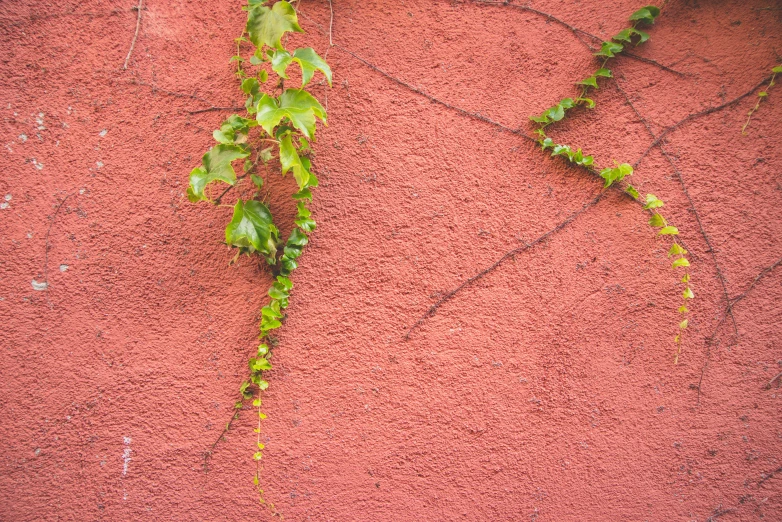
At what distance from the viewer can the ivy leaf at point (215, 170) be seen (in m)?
1.30

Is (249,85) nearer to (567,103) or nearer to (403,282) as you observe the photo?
(403,282)

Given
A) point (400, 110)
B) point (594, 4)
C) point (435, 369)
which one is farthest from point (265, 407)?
point (594, 4)

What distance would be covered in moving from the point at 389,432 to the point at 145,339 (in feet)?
3.00

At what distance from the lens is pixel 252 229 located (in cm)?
138

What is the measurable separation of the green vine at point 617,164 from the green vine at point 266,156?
2.77ft

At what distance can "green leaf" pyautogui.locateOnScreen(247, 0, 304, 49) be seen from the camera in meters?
1.32

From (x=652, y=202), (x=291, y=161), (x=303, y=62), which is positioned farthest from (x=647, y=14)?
(x=291, y=161)

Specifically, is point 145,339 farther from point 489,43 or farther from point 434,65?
point 489,43

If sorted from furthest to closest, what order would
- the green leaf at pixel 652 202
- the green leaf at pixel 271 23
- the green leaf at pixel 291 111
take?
1. the green leaf at pixel 652 202
2. the green leaf at pixel 271 23
3. the green leaf at pixel 291 111

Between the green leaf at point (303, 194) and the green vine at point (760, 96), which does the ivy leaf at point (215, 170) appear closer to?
the green leaf at point (303, 194)

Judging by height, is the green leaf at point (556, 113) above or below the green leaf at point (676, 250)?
above

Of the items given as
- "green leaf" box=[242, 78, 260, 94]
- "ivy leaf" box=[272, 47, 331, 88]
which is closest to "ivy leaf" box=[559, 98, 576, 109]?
"ivy leaf" box=[272, 47, 331, 88]

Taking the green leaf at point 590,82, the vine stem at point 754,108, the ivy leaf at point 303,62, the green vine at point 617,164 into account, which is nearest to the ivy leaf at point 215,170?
the ivy leaf at point 303,62

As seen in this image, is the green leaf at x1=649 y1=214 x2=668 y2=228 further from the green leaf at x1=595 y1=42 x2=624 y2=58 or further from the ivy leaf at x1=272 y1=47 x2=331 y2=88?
the ivy leaf at x1=272 y1=47 x2=331 y2=88
